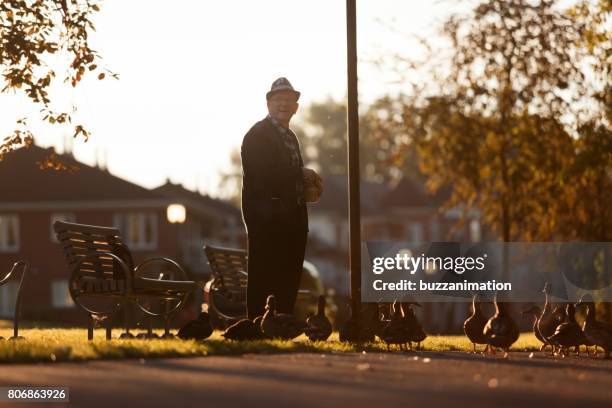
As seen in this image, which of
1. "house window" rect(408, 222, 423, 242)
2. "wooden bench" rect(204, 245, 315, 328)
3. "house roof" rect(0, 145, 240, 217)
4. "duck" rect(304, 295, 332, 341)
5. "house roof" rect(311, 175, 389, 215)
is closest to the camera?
"duck" rect(304, 295, 332, 341)

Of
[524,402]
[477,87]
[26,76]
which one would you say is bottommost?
[524,402]

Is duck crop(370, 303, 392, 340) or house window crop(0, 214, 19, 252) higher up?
house window crop(0, 214, 19, 252)

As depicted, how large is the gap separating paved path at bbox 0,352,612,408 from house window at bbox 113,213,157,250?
2520 inches

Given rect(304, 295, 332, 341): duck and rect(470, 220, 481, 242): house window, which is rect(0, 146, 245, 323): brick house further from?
rect(304, 295, 332, 341): duck

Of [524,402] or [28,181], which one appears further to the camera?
[28,181]

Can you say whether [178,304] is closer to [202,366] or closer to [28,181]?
[202,366]

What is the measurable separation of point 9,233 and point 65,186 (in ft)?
13.4

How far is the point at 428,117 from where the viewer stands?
3225 centimetres

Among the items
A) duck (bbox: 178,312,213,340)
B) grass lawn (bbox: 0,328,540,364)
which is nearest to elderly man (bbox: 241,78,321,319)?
duck (bbox: 178,312,213,340)

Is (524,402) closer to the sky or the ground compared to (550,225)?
closer to the ground

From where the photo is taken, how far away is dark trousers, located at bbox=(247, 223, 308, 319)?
52.2ft

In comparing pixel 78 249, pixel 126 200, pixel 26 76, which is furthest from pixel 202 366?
pixel 126 200

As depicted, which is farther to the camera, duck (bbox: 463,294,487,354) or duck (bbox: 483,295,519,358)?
duck (bbox: 463,294,487,354)

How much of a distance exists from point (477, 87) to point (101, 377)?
22208 mm
